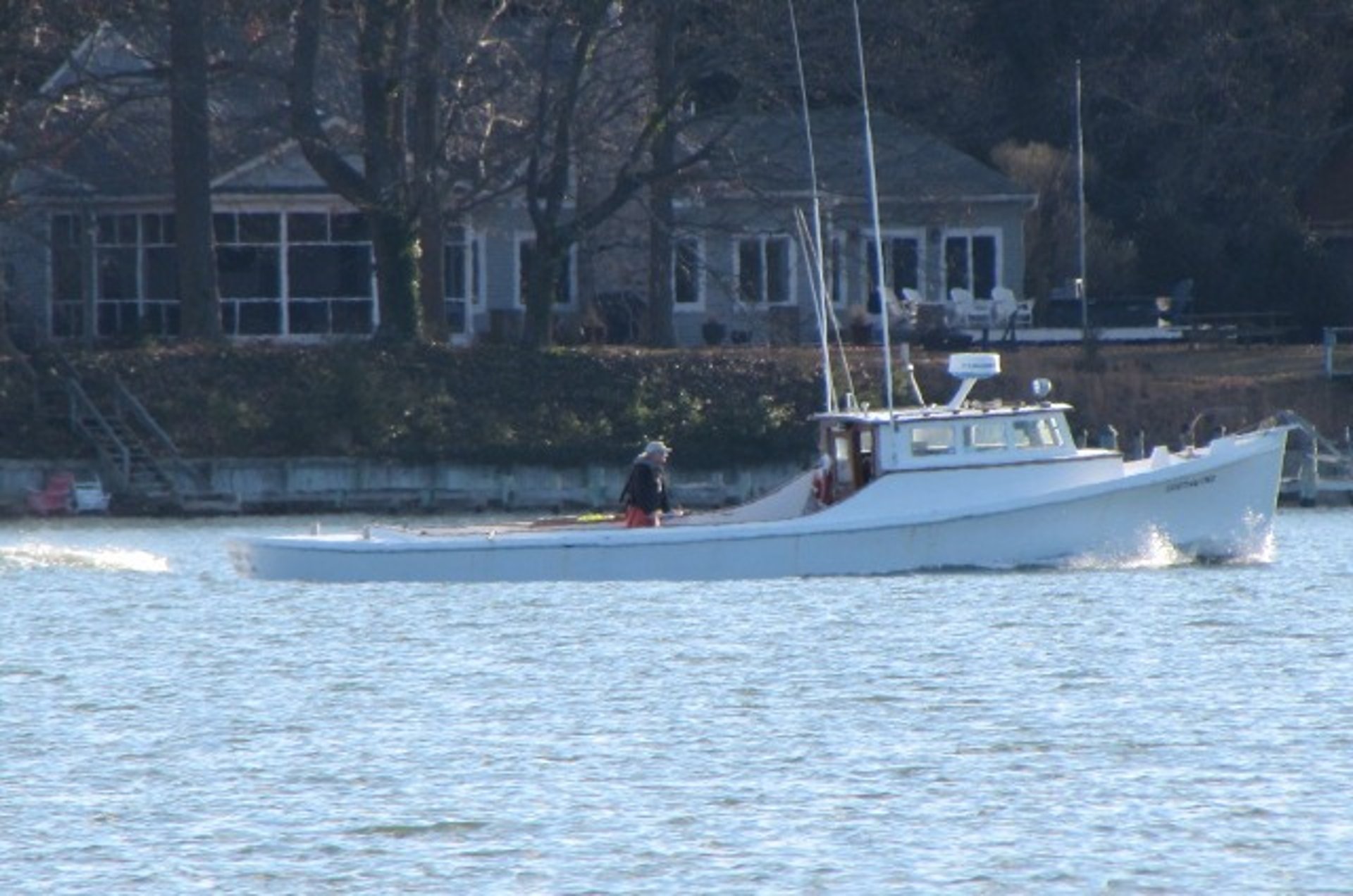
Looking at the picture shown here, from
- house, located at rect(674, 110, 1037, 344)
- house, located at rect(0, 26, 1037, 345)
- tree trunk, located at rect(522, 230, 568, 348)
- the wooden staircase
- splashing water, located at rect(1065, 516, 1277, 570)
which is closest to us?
splashing water, located at rect(1065, 516, 1277, 570)

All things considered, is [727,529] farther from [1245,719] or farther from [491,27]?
[491,27]

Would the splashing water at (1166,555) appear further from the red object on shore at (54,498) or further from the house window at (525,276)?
the house window at (525,276)

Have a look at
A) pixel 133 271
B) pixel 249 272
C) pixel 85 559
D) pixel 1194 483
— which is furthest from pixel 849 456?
pixel 133 271

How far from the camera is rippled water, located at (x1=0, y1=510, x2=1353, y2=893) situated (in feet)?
58.1

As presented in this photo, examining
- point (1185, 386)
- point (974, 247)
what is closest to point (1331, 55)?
point (974, 247)

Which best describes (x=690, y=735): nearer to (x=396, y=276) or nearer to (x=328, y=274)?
(x=396, y=276)

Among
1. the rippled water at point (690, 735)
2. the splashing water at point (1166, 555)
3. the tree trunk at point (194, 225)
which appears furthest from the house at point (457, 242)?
the rippled water at point (690, 735)

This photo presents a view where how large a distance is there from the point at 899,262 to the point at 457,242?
9.09 meters

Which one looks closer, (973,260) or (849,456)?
(849,456)

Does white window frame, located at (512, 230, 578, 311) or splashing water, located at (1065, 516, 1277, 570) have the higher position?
white window frame, located at (512, 230, 578, 311)

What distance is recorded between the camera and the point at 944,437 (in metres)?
31.2

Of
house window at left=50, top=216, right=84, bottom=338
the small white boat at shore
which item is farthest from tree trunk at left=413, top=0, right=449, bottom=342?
the small white boat at shore

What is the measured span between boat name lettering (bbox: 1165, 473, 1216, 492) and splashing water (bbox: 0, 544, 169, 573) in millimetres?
12571

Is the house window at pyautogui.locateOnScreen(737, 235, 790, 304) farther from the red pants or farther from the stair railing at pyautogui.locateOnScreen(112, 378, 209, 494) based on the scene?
the red pants
